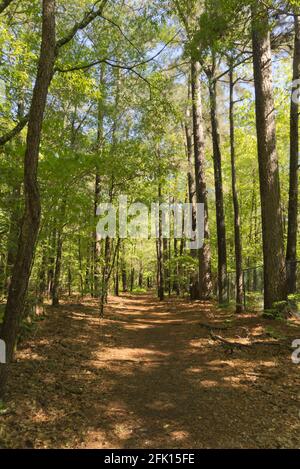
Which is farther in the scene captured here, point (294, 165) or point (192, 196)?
point (192, 196)

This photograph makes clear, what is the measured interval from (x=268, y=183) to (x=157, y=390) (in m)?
6.05

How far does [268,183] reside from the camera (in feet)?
30.2

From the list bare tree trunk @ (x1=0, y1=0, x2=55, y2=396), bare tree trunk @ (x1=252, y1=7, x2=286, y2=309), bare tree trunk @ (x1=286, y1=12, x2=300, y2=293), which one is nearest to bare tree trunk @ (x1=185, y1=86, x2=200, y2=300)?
bare tree trunk @ (x1=286, y1=12, x2=300, y2=293)

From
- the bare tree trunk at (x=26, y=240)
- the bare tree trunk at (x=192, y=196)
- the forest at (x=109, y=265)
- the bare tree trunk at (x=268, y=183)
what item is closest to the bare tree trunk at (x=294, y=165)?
the forest at (x=109, y=265)

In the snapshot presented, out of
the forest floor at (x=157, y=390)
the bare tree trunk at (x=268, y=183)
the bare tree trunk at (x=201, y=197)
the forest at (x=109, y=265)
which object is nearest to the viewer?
the forest floor at (x=157, y=390)

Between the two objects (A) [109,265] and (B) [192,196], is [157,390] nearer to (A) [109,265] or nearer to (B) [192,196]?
(A) [109,265]

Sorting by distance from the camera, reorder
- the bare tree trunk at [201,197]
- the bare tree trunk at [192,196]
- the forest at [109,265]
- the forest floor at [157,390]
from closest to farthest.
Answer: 1. the forest floor at [157,390]
2. the forest at [109,265]
3. the bare tree trunk at [201,197]
4. the bare tree trunk at [192,196]

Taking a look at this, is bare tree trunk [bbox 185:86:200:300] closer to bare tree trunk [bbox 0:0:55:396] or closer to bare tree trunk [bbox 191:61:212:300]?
bare tree trunk [bbox 191:61:212:300]

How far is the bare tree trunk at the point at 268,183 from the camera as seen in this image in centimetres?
894

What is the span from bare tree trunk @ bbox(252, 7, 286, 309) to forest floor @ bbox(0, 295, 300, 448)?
103cm

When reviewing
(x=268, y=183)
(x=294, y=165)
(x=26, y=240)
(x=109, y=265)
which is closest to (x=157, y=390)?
(x=26, y=240)

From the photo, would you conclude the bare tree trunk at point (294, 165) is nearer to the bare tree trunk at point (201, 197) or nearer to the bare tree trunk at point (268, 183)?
the bare tree trunk at point (268, 183)

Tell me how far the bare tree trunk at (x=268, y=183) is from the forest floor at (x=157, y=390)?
103cm

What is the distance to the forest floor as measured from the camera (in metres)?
3.93
